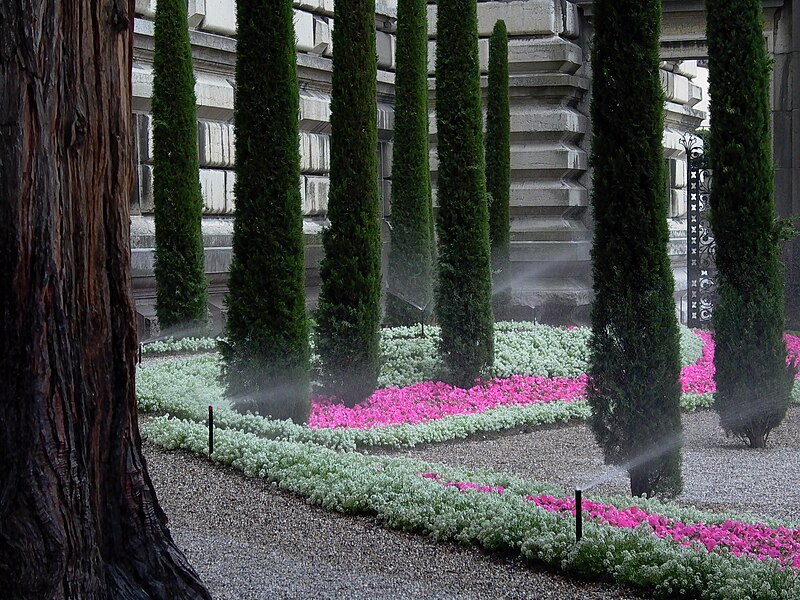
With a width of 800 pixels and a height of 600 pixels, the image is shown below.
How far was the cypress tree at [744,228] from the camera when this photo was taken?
32.9 feet

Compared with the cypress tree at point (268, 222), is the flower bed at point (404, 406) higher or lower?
lower

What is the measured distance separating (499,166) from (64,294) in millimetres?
14728

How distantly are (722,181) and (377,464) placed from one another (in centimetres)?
387

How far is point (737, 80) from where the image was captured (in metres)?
10.0

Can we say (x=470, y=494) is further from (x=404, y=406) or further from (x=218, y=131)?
(x=218, y=131)

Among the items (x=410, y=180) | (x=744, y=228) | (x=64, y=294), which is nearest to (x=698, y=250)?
(x=410, y=180)

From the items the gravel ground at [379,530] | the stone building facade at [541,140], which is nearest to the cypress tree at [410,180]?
the stone building facade at [541,140]

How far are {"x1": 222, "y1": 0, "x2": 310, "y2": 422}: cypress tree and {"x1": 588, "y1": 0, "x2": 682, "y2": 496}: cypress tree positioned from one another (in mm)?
3079

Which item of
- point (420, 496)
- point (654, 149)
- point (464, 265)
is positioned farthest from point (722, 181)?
point (420, 496)

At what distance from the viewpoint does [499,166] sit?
18.4m

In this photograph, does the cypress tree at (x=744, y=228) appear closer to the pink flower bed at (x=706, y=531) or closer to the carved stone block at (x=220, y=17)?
the pink flower bed at (x=706, y=531)

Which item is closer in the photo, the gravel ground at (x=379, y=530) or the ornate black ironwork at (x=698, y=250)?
the gravel ground at (x=379, y=530)

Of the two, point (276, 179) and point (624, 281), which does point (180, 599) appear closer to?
point (624, 281)

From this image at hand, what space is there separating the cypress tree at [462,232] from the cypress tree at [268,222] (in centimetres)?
290
